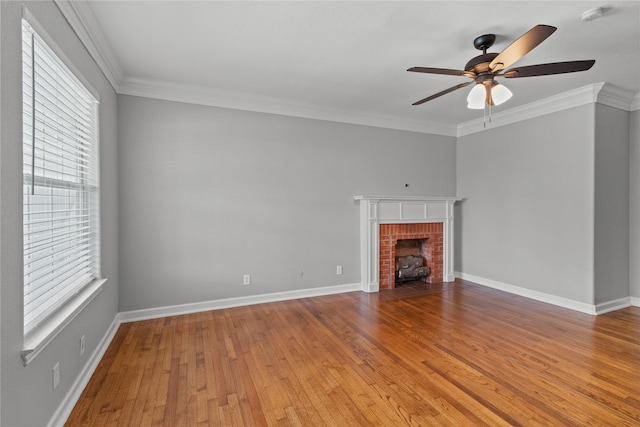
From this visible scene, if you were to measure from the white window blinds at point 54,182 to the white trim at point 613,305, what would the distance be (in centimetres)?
526

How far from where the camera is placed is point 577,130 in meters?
3.80

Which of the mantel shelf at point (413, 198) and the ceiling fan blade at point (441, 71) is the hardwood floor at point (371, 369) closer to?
the mantel shelf at point (413, 198)

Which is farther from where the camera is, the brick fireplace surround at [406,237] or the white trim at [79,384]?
the brick fireplace surround at [406,237]

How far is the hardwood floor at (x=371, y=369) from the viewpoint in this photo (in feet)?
6.32

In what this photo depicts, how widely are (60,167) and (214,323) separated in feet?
6.91

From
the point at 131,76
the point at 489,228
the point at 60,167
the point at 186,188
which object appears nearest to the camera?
the point at 60,167

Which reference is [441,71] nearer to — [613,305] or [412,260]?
[412,260]

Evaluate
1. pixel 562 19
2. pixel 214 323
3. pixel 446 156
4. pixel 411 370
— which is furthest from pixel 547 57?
pixel 214 323

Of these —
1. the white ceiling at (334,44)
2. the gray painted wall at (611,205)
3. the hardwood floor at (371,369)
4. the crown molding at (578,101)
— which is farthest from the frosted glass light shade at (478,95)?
the gray painted wall at (611,205)

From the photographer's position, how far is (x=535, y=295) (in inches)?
167

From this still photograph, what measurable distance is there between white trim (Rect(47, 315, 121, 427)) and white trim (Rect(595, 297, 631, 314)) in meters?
5.14

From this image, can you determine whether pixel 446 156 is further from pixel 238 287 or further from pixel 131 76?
pixel 131 76

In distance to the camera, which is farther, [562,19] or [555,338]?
[555,338]

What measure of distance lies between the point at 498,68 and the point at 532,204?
276cm
